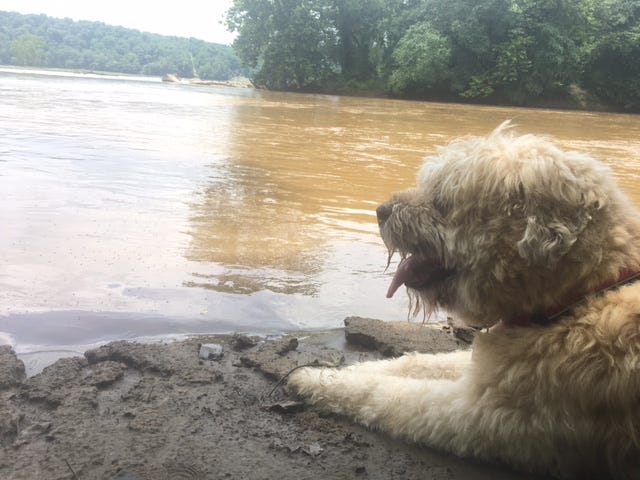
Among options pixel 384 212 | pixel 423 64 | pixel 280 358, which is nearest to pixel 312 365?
pixel 280 358

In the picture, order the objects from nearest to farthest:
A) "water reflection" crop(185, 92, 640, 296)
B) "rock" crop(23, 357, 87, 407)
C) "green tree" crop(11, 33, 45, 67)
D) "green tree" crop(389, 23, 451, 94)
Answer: "rock" crop(23, 357, 87, 407), "water reflection" crop(185, 92, 640, 296), "green tree" crop(389, 23, 451, 94), "green tree" crop(11, 33, 45, 67)

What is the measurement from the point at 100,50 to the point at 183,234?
4381 inches

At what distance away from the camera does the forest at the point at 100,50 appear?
87.8m

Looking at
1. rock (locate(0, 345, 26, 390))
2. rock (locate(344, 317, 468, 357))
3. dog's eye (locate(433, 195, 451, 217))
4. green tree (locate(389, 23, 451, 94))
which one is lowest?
rock (locate(344, 317, 468, 357))

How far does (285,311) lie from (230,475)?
1.95 metres

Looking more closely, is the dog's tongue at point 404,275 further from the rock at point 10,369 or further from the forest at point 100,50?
the forest at point 100,50

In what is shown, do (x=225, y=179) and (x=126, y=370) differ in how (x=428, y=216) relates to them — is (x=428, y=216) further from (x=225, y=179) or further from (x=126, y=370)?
(x=225, y=179)

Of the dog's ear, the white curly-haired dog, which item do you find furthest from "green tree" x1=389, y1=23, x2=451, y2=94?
the dog's ear

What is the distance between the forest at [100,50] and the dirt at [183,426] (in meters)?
95.8

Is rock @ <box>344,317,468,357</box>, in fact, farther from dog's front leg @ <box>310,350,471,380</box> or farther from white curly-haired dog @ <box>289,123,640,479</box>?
white curly-haired dog @ <box>289,123,640,479</box>

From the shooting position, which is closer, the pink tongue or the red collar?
the red collar

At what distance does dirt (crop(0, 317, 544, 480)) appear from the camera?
98.7 inches

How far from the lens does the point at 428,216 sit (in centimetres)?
301

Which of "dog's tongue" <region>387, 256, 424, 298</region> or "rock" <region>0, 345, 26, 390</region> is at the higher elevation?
"dog's tongue" <region>387, 256, 424, 298</region>
